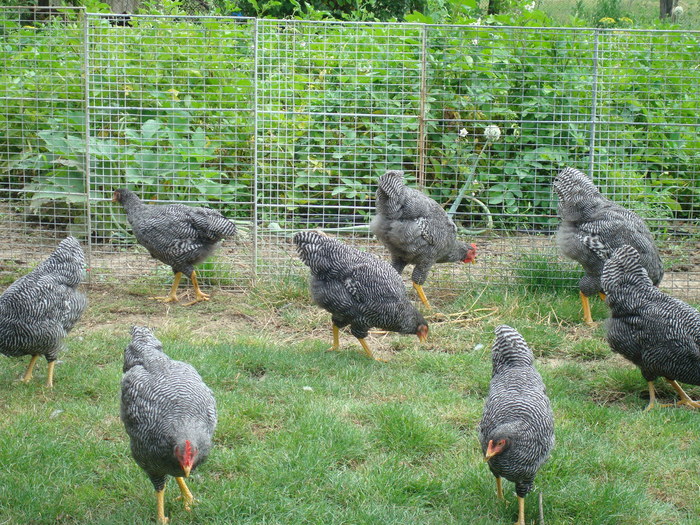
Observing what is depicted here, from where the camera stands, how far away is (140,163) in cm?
863

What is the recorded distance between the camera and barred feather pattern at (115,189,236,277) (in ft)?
24.9

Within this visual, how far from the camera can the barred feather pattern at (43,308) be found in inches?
219

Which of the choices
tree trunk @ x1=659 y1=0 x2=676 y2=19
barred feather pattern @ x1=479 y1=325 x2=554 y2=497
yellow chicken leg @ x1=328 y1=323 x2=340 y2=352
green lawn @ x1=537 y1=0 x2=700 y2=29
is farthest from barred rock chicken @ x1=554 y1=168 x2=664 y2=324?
tree trunk @ x1=659 y1=0 x2=676 y2=19

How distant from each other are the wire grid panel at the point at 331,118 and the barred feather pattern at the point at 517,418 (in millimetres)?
3671

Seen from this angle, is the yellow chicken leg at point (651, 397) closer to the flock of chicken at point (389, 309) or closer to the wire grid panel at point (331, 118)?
the flock of chicken at point (389, 309)

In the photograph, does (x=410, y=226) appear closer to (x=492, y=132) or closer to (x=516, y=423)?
(x=492, y=132)

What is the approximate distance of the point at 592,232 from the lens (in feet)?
23.1

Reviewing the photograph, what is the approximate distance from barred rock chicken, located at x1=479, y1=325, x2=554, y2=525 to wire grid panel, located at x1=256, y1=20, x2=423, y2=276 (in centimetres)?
370

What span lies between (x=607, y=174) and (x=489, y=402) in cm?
497

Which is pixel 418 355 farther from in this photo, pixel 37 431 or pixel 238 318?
pixel 37 431

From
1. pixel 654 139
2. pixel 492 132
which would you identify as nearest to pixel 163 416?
pixel 492 132

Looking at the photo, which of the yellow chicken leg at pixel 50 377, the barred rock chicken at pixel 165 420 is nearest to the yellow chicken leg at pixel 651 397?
the barred rock chicken at pixel 165 420

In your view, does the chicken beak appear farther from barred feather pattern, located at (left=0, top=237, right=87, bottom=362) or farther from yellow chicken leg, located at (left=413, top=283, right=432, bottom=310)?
yellow chicken leg, located at (left=413, top=283, right=432, bottom=310)

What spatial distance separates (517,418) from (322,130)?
5.12 m
